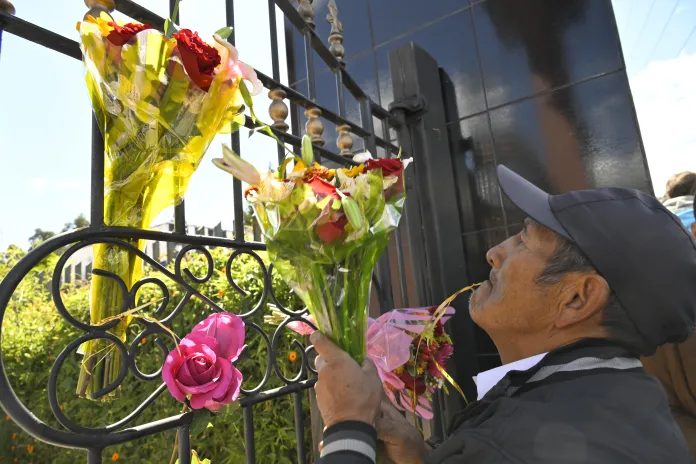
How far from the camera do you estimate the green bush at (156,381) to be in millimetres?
2879

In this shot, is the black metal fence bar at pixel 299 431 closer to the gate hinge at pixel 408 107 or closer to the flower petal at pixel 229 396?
the flower petal at pixel 229 396

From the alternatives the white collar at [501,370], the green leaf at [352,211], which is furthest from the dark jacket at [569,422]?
the green leaf at [352,211]

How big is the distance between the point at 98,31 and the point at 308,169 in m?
0.51

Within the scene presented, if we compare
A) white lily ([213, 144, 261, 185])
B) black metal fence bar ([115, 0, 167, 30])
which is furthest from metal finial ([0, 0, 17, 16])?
white lily ([213, 144, 261, 185])

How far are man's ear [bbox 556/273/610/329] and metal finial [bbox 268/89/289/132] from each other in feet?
3.53

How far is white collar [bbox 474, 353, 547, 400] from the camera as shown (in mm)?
1108

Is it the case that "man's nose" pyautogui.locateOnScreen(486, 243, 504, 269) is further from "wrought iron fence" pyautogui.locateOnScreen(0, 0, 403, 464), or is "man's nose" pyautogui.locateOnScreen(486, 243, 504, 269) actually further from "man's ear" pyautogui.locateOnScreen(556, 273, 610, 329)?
"wrought iron fence" pyautogui.locateOnScreen(0, 0, 403, 464)

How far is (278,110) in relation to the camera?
1543 mm

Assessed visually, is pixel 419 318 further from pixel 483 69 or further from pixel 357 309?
pixel 483 69

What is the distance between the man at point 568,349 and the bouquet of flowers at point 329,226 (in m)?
0.10

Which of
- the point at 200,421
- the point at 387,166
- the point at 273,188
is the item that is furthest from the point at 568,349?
the point at 200,421

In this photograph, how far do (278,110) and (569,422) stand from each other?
4.25ft

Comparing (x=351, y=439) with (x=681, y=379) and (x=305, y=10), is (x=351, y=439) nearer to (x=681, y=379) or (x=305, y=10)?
(x=681, y=379)

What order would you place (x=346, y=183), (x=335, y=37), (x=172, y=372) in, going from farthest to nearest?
(x=335, y=37) → (x=346, y=183) → (x=172, y=372)
